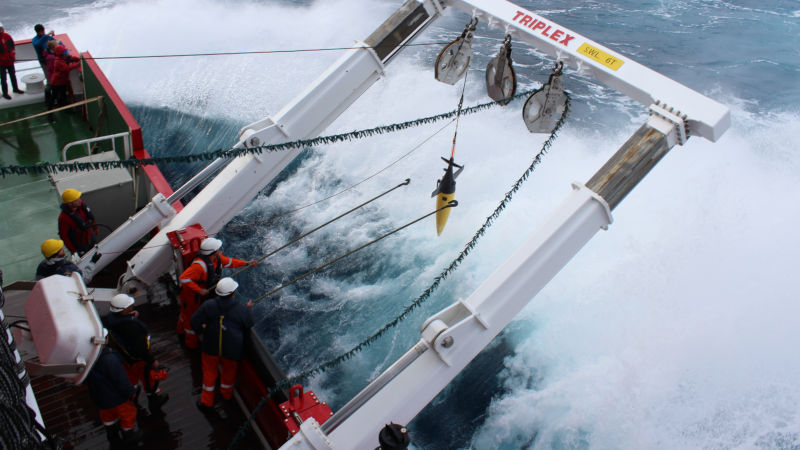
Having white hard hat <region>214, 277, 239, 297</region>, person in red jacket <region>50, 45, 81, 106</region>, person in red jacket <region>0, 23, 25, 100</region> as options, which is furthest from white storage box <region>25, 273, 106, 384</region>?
person in red jacket <region>0, 23, 25, 100</region>

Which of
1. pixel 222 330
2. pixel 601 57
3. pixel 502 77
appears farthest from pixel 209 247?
pixel 601 57

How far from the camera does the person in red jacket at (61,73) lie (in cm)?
932

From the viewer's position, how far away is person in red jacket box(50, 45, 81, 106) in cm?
932

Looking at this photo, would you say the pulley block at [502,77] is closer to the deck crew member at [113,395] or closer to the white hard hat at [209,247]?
the white hard hat at [209,247]

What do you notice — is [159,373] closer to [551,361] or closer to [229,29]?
[551,361]

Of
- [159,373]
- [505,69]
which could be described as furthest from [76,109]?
[505,69]

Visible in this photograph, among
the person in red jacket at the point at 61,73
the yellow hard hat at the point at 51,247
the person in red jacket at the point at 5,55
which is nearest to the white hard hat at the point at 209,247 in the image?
the yellow hard hat at the point at 51,247

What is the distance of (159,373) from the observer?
4.83 meters

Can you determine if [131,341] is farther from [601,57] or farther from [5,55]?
[5,55]

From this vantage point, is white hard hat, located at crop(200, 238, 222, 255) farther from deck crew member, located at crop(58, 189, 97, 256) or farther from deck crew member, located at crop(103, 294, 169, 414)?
deck crew member, located at crop(58, 189, 97, 256)

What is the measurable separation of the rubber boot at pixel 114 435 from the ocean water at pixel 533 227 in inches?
126

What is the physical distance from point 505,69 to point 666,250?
6176 mm

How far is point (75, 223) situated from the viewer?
6113 millimetres

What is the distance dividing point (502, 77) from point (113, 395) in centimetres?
411
